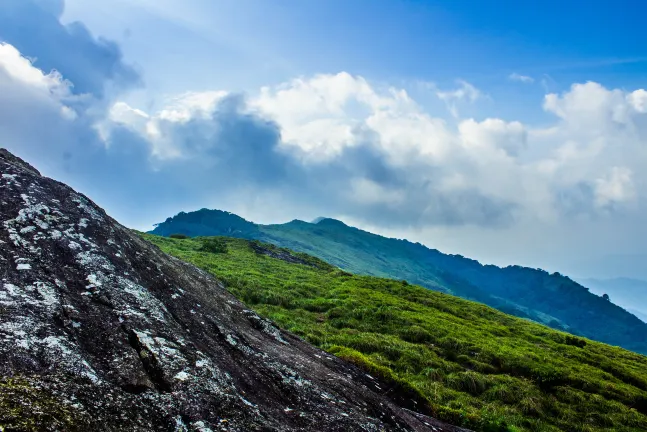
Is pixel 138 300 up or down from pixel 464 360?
up

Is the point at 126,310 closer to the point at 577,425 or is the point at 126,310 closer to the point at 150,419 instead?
the point at 150,419

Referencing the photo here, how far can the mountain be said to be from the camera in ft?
17.0

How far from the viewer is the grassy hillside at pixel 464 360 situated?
18.5 m

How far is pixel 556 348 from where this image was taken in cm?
3472

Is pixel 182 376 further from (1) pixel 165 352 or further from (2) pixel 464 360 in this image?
(2) pixel 464 360

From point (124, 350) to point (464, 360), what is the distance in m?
23.4

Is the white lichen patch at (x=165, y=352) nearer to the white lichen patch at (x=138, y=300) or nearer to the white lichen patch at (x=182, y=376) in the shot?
the white lichen patch at (x=182, y=376)

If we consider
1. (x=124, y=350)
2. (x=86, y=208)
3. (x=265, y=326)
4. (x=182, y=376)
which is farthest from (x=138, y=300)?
(x=265, y=326)

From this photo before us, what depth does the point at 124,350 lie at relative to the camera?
21.2 ft

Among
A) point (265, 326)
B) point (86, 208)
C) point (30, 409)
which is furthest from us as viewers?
point (265, 326)

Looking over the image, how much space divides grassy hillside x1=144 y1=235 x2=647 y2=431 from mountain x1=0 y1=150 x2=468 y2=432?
545 cm

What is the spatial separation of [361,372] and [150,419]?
27.7ft

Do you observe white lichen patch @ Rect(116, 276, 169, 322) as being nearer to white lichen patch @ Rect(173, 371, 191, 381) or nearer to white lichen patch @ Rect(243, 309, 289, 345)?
white lichen patch @ Rect(173, 371, 191, 381)

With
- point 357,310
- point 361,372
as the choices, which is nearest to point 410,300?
point 357,310
